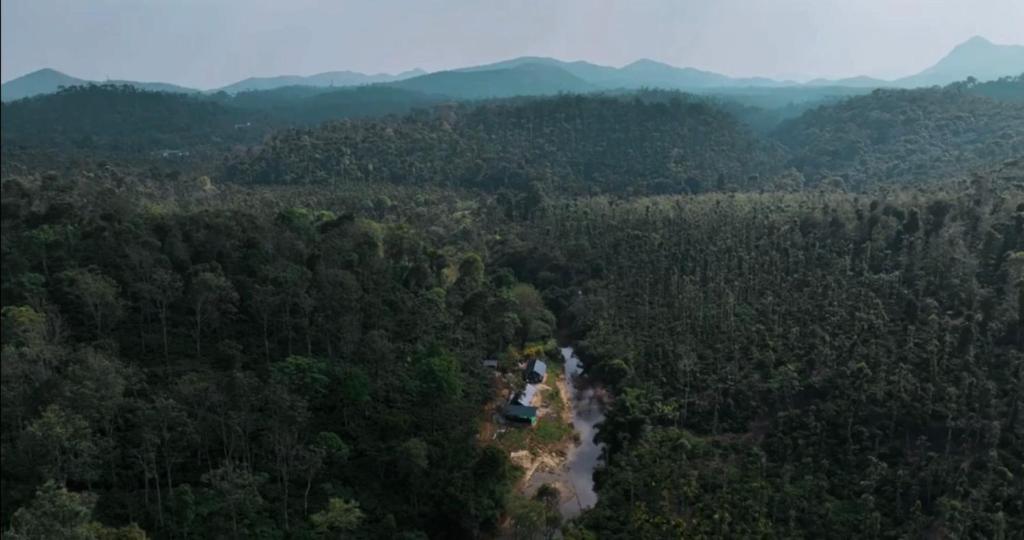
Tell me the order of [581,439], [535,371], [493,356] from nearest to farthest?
[581,439] < [535,371] < [493,356]

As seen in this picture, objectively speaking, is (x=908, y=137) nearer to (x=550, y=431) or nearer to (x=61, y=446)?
(x=550, y=431)

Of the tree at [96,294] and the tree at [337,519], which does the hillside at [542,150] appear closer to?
the tree at [96,294]

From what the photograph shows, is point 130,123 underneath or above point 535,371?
above

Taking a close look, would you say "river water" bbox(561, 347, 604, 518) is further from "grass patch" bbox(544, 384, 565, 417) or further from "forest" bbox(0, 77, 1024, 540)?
"forest" bbox(0, 77, 1024, 540)

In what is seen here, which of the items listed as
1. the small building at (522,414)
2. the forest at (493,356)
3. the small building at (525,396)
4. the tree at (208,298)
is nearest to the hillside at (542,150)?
the forest at (493,356)

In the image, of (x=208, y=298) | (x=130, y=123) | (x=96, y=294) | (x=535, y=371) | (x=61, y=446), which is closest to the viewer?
(x=61, y=446)

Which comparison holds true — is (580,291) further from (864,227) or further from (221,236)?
(221,236)

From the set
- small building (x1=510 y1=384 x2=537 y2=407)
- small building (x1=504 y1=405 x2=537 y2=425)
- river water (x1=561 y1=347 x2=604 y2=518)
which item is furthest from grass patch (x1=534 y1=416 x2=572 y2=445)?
small building (x1=510 y1=384 x2=537 y2=407)

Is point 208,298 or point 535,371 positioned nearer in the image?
point 208,298

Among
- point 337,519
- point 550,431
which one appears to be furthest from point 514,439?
point 337,519
